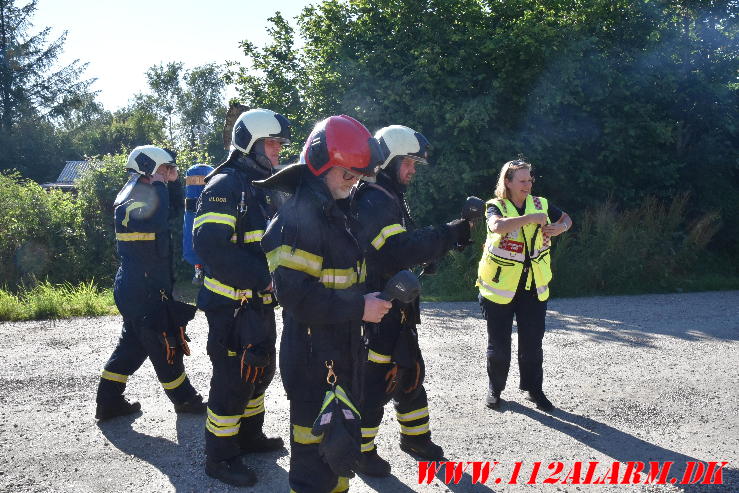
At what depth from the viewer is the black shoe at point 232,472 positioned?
4.02m

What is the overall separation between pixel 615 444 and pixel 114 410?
149 inches

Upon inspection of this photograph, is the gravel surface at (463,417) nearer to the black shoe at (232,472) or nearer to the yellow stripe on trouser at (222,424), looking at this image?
the black shoe at (232,472)

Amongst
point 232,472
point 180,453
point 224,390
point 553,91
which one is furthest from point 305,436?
point 553,91

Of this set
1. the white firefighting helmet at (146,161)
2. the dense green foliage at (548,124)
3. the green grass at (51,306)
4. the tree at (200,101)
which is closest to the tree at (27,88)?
the tree at (200,101)

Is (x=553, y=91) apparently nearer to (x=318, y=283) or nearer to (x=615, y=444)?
(x=615, y=444)

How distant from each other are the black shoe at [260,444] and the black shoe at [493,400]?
1820 millimetres

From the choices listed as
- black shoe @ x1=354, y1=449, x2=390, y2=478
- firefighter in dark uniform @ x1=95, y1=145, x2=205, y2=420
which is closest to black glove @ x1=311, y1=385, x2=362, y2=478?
black shoe @ x1=354, y1=449, x2=390, y2=478

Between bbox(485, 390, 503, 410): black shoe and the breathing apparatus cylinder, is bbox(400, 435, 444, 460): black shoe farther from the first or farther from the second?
the breathing apparatus cylinder

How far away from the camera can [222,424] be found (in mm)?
4016

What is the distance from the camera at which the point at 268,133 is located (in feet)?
13.6

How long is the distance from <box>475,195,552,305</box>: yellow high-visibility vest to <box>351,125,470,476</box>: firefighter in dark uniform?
134 centimetres

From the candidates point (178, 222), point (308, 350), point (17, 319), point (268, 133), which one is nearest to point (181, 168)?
point (178, 222)

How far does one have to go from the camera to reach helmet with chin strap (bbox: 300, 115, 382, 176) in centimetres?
297

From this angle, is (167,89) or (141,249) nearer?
(141,249)
